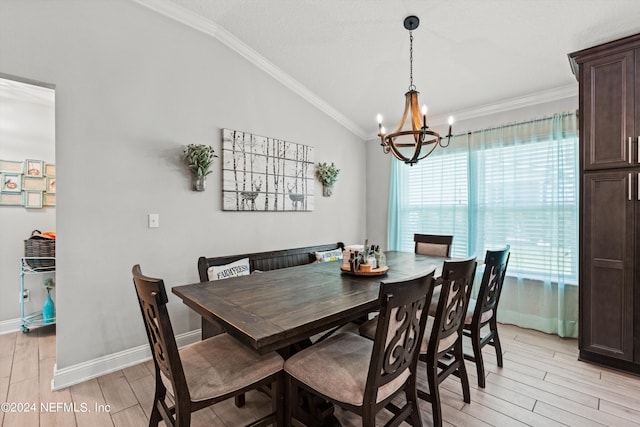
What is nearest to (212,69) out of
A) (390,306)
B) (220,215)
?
(220,215)

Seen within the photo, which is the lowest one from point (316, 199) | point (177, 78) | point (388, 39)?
point (316, 199)

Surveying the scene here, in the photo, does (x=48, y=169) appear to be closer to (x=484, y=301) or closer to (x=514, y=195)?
(x=484, y=301)

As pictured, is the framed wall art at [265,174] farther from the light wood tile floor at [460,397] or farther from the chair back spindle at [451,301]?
the chair back spindle at [451,301]

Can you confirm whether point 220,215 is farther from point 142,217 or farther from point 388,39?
point 388,39

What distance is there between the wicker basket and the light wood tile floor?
83 centimetres

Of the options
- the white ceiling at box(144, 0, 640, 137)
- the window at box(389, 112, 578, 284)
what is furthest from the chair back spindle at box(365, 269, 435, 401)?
the window at box(389, 112, 578, 284)

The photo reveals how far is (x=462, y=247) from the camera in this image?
3.74 meters

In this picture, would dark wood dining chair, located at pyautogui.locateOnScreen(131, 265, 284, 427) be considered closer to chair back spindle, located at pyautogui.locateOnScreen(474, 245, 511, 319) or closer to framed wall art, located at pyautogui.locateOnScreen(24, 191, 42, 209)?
chair back spindle, located at pyautogui.locateOnScreen(474, 245, 511, 319)

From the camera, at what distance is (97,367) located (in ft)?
7.58

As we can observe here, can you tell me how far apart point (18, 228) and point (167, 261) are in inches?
81.0

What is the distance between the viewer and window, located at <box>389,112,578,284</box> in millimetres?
3033

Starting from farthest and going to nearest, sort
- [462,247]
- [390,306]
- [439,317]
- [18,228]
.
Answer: [462,247] < [18,228] < [439,317] < [390,306]

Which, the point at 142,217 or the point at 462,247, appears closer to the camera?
the point at 142,217

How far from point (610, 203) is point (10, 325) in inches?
228
